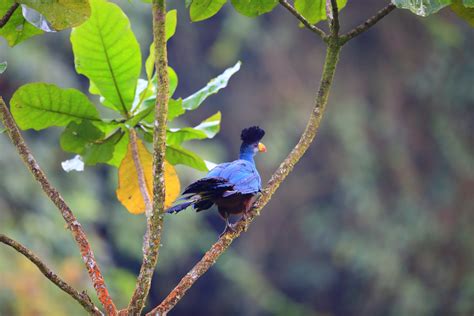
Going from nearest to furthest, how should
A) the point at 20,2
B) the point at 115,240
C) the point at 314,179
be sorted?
the point at 20,2 → the point at 115,240 → the point at 314,179

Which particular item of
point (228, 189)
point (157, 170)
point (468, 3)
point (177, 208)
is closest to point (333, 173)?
point (228, 189)

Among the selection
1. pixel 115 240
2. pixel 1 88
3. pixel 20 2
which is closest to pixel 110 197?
pixel 115 240

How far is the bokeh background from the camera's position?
34.8ft

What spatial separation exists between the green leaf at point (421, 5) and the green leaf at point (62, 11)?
2.28ft

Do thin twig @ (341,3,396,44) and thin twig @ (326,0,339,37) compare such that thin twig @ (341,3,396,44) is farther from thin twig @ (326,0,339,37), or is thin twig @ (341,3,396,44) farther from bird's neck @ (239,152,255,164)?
bird's neck @ (239,152,255,164)

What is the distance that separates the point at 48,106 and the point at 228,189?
0.59 metres

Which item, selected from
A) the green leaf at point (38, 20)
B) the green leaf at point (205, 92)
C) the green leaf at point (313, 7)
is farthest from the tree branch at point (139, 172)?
the green leaf at point (313, 7)

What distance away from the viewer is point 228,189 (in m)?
2.13

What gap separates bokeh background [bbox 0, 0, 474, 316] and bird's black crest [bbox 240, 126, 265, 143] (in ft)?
22.6

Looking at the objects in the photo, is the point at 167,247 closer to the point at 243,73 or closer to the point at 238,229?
the point at 243,73

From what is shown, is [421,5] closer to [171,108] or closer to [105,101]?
[171,108]

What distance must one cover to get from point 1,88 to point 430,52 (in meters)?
6.77

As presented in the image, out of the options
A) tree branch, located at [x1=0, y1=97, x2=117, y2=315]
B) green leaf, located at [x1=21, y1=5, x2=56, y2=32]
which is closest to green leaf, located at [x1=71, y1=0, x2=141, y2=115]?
green leaf, located at [x1=21, y1=5, x2=56, y2=32]

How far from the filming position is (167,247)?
425 inches
